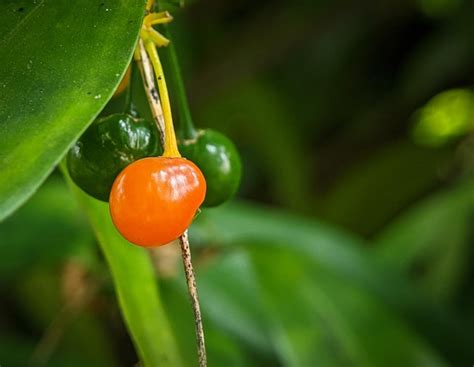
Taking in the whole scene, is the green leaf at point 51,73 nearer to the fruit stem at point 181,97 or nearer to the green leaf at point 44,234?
the fruit stem at point 181,97

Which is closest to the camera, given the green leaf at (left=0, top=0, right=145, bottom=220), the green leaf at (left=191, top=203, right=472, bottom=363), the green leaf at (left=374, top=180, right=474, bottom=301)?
the green leaf at (left=0, top=0, right=145, bottom=220)

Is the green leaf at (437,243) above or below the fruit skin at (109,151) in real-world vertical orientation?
below

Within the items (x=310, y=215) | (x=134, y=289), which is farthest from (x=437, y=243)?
(x=134, y=289)

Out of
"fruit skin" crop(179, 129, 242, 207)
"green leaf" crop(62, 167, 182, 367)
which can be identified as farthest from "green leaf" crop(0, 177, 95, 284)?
"fruit skin" crop(179, 129, 242, 207)

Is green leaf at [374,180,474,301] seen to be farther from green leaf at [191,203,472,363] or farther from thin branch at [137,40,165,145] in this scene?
thin branch at [137,40,165,145]

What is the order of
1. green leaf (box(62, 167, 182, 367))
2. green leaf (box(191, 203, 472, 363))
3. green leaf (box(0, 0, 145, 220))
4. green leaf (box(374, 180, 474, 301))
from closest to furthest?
green leaf (box(0, 0, 145, 220))
green leaf (box(62, 167, 182, 367))
green leaf (box(191, 203, 472, 363))
green leaf (box(374, 180, 474, 301))

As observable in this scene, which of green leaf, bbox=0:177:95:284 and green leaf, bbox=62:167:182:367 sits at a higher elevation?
green leaf, bbox=62:167:182:367

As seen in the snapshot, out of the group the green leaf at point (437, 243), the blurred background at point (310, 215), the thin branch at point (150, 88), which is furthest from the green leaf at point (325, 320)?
the thin branch at point (150, 88)

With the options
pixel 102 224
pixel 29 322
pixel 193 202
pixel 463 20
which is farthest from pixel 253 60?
pixel 193 202
